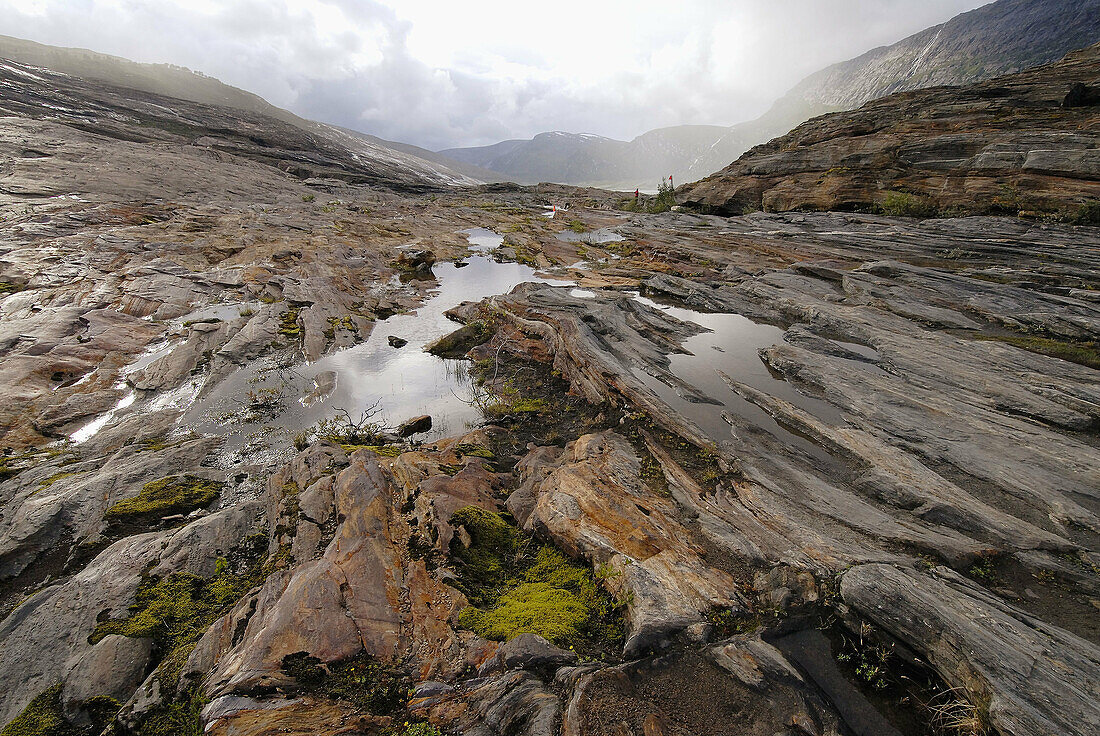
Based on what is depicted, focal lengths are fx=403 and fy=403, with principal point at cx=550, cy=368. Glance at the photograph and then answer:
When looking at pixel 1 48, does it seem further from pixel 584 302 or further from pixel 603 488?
pixel 603 488

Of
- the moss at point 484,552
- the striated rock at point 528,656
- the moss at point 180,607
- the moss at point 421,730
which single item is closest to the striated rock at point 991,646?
the striated rock at point 528,656

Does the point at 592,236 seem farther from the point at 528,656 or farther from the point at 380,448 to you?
the point at 528,656

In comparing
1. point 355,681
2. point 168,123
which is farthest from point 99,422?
point 168,123

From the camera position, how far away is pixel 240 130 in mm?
105375

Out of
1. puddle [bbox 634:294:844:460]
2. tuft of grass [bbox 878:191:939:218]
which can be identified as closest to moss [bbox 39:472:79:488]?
puddle [bbox 634:294:844:460]

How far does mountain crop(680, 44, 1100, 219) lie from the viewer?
33.5 m

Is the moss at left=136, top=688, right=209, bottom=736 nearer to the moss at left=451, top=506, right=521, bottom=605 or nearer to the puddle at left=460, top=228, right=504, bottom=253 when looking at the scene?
the moss at left=451, top=506, right=521, bottom=605

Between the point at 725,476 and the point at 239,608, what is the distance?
40.0ft

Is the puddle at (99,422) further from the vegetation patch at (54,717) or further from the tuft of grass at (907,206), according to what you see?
the tuft of grass at (907,206)

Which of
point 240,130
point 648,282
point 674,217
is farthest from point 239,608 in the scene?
point 240,130

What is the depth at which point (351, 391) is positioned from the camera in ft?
63.7

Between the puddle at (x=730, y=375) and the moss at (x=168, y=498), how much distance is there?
15929mm

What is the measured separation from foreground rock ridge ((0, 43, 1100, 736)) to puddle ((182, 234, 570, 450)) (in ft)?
0.88

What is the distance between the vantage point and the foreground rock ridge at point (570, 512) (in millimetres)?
6555
